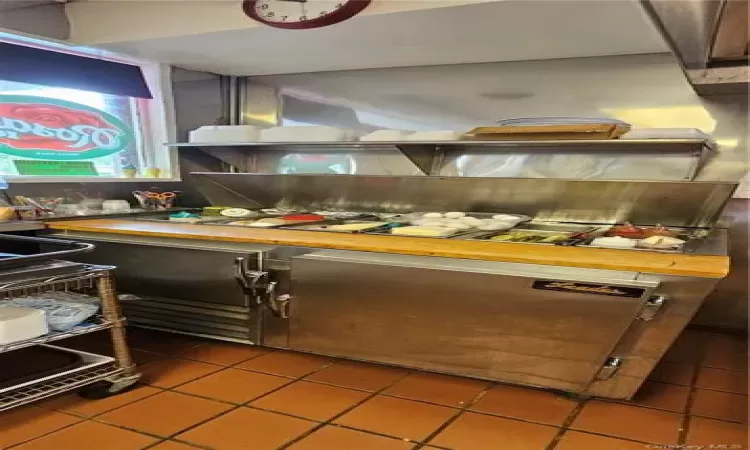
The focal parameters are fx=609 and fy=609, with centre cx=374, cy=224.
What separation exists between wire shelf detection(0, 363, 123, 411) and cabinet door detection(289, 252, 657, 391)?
0.57 meters

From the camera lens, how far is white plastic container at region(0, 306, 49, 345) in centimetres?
148

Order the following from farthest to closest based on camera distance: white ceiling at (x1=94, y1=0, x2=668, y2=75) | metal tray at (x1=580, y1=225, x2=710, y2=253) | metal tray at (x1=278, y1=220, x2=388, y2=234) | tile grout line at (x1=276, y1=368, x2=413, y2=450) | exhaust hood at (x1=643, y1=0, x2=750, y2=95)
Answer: metal tray at (x1=278, y1=220, x2=388, y2=234)
white ceiling at (x1=94, y1=0, x2=668, y2=75)
metal tray at (x1=580, y1=225, x2=710, y2=253)
exhaust hood at (x1=643, y1=0, x2=750, y2=95)
tile grout line at (x1=276, y1=368, x2=413, y2=450)

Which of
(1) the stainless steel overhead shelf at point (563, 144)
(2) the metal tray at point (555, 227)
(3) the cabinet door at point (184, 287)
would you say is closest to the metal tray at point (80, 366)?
(3) the cabinet door at point (184, 287)

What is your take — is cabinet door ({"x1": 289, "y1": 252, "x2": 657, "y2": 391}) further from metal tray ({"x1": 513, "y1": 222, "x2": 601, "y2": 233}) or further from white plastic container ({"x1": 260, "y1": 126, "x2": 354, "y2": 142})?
white plastic container ({"x1": 260, "y1": 126, "x2": 354, "y2": 142})

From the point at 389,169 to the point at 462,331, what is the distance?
1307 millimetres

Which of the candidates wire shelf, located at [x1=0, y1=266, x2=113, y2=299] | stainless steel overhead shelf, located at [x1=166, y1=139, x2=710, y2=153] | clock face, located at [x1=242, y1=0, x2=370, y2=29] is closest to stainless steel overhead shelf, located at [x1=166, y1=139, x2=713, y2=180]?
stainless steel overhead shelf, located at [x1=166, y1=139, x2=710, y2=153]

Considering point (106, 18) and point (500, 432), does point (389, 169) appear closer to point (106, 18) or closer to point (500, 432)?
point (106, 18)

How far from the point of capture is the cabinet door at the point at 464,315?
1522 mm

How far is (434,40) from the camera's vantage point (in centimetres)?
231

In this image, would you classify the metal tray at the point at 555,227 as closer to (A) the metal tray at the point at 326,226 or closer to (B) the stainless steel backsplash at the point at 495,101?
(B) the stainless steel backsplash at the point at 495,101

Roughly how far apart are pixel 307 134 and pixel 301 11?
0.66 meters

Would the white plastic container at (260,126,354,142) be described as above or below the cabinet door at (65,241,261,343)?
above

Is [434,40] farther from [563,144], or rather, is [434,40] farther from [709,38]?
[709,38]

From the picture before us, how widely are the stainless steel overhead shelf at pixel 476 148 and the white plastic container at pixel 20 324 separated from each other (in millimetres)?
1337
